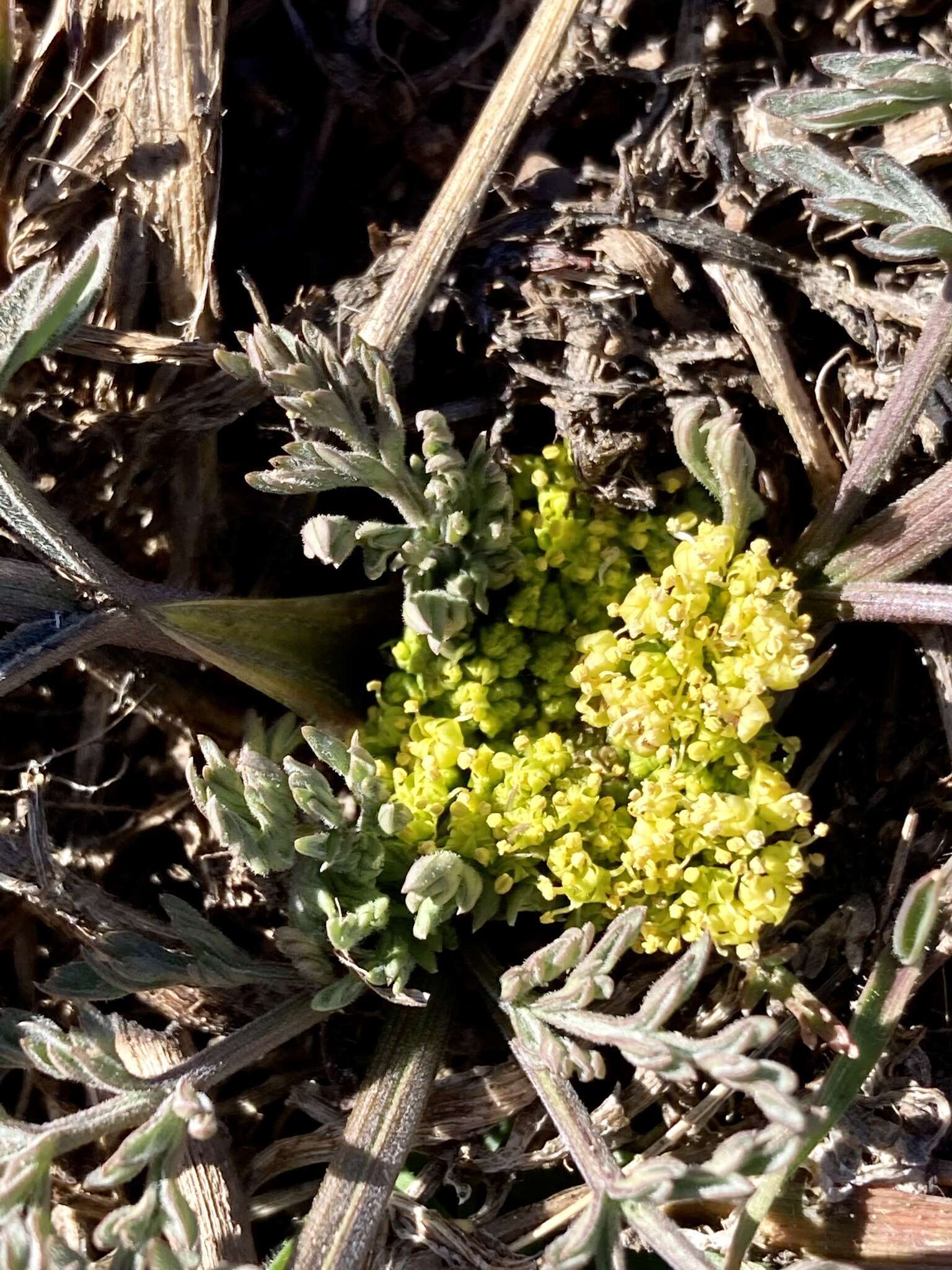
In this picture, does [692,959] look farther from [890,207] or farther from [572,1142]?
[890,207]

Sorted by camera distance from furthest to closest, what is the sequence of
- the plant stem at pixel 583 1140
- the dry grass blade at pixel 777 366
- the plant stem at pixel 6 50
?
the plant stem at pixel 6 50 → the dry grass blade at pixel 777 366 → the plant stem at pixel 583 1140

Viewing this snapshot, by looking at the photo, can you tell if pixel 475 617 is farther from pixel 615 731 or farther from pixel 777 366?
pixel 777 366

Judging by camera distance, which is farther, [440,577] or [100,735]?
[100,735]

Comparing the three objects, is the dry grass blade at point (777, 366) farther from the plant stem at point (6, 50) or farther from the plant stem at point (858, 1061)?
the plant stem at point (6, 50)

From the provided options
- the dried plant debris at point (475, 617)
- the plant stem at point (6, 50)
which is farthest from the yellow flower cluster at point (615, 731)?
the plant stem at point (6, 50)

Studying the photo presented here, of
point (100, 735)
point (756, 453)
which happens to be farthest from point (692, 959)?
point (100, 735)

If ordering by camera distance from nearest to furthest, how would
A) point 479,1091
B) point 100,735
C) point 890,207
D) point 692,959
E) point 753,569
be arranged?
point 692,959, point 890,207, point 753,569, point 479,1091, point 100,735

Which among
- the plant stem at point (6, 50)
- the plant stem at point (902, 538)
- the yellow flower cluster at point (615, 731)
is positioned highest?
the plant stem at point (6, 50)

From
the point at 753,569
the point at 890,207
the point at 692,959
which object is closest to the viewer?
the point at 692,959
